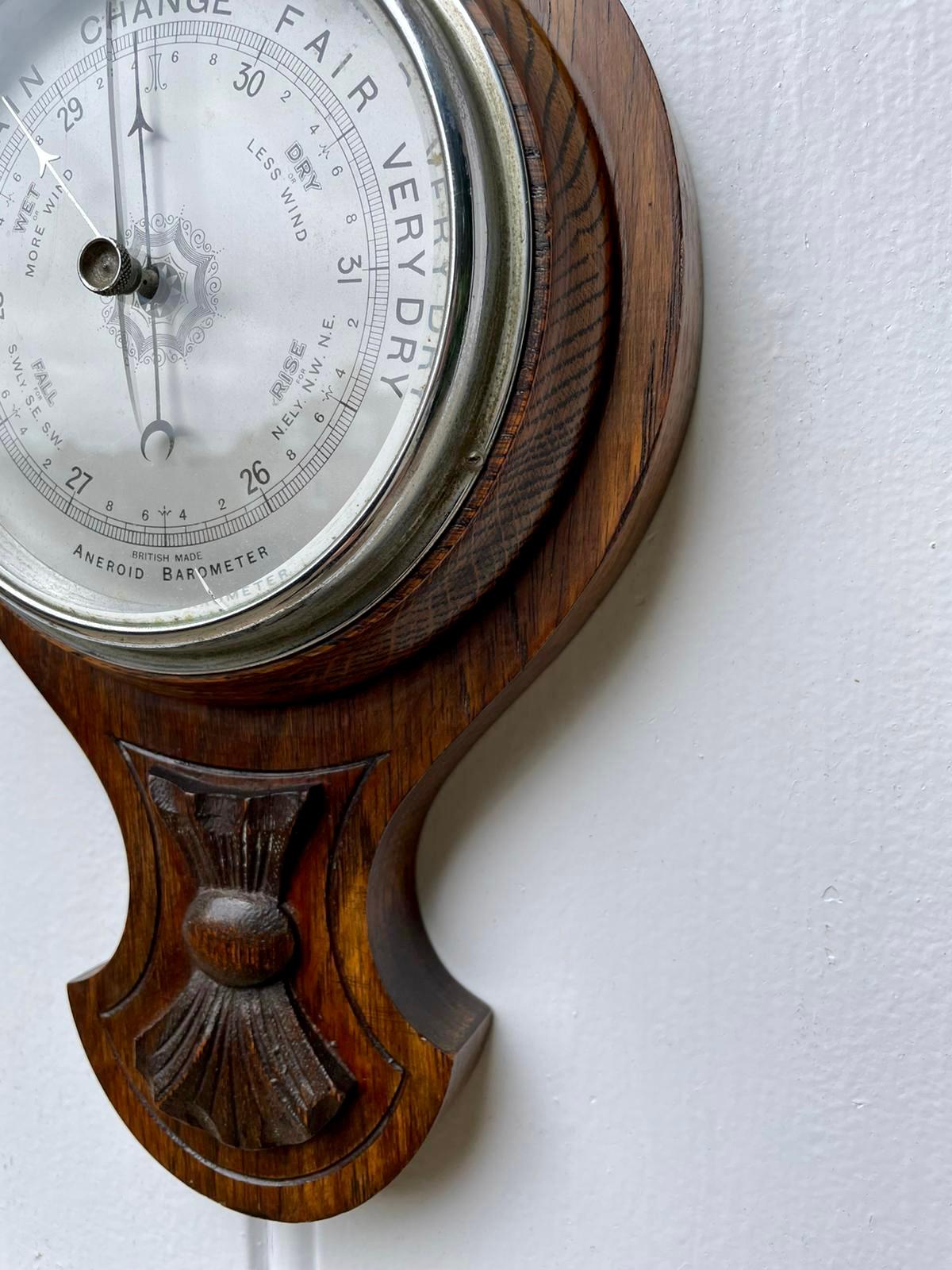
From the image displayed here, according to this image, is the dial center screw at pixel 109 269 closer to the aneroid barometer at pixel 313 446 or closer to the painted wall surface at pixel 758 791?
the aneroid barometer at pixel 313 446

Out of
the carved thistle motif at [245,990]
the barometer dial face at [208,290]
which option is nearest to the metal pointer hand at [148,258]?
the barometer dial face at [208,290]

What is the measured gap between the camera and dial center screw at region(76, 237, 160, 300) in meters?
0.43

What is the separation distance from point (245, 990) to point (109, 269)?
0.28 m

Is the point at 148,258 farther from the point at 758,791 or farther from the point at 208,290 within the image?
the point at 758,791

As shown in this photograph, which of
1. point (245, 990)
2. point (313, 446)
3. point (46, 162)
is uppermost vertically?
point (46, 162)

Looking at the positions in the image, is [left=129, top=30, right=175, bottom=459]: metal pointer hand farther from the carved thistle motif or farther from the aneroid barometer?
the carved thistle motif

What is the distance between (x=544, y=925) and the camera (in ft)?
1.61

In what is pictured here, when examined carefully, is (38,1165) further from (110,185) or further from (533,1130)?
(110,185)

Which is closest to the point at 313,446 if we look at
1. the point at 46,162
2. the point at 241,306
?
the point at 241,306

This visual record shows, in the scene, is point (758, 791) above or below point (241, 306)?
below

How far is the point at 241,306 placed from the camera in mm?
428

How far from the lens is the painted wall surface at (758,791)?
43 cm

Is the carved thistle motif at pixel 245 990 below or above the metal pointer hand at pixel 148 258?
below

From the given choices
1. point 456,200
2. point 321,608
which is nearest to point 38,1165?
point 321,608
